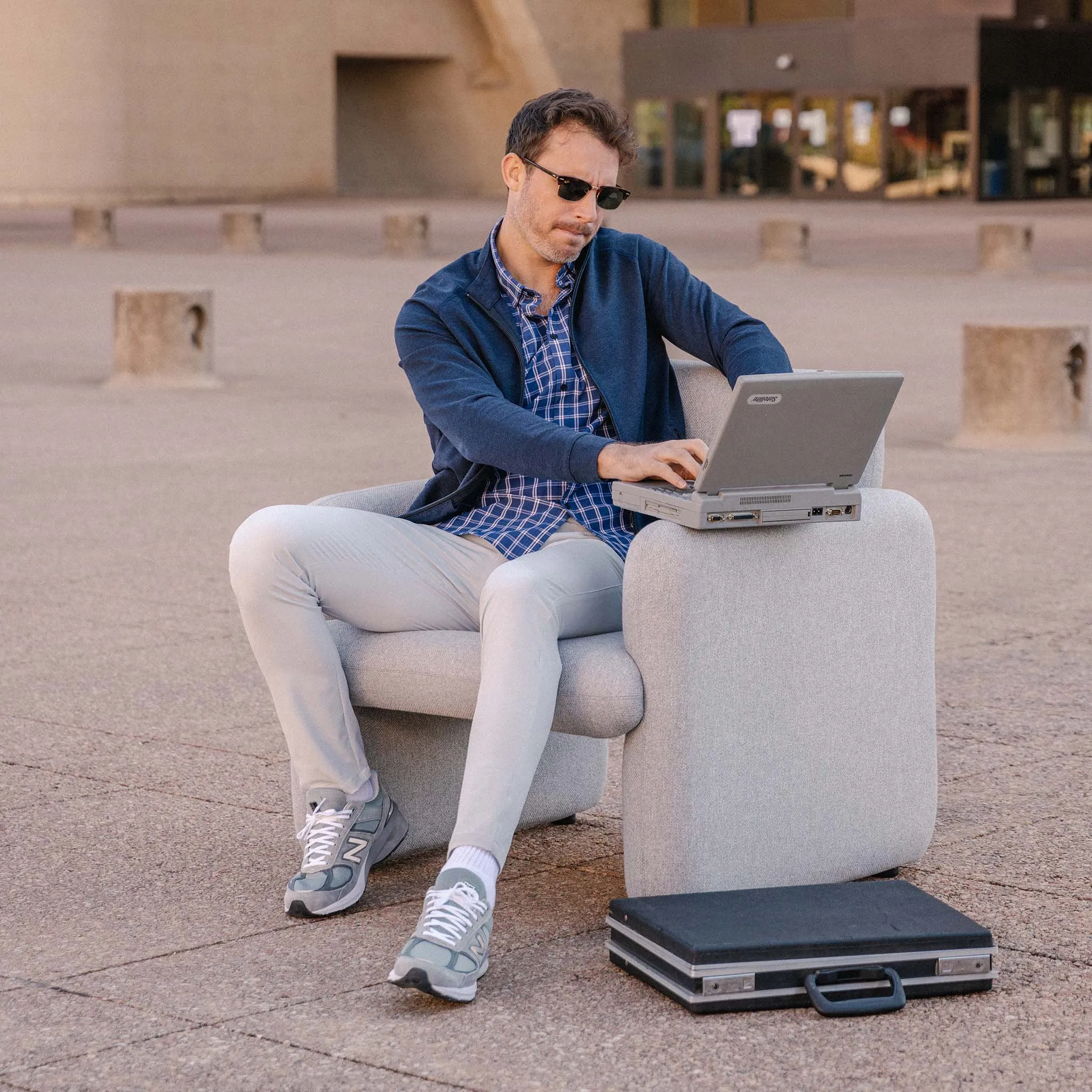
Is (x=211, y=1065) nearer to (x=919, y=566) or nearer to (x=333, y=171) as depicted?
(x=919, y=566)

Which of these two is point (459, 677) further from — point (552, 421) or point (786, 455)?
point (786, 455)

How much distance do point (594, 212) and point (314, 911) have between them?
1.52m

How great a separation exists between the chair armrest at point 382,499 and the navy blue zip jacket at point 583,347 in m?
0.13

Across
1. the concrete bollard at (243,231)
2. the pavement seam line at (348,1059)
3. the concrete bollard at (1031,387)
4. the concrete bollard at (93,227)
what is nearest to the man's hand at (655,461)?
the pavement seam line at (348,1059)

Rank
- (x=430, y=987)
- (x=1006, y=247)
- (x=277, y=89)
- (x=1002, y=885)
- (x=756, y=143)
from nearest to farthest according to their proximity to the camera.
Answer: (x=430, y=987) < (x=1002, y=885) < (x=1006, y=247) < (x=756, y=143) < (x=277, y=89)

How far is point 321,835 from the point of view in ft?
13.0

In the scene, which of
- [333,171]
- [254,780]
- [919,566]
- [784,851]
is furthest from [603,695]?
[333,171]

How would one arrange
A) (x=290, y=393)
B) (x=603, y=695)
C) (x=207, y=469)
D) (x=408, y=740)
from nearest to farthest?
(x=603, y=695) < (x=408, y=740) < (x=207, y=469) < (x=290, y=393)

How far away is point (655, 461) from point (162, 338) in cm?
1141

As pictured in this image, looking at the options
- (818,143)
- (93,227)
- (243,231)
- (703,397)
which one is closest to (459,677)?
(703,397)

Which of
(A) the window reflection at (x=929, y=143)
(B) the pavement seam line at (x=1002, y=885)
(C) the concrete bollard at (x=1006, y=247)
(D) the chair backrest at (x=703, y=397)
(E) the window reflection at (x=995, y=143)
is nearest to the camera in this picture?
(B) the pavement seam line at (x=1002, y=885)

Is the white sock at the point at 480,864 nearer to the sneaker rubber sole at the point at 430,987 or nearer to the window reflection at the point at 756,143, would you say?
the sneaker rubber sole at the point at 430,987

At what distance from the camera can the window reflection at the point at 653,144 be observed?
47.7 metres

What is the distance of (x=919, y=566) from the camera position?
4035 millimetres
